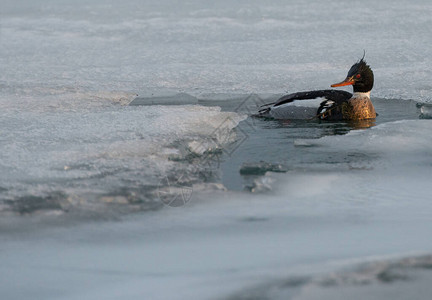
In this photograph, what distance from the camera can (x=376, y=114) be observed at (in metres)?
6.12

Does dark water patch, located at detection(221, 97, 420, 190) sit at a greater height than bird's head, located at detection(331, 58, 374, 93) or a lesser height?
lesser

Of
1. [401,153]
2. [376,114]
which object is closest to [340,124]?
[376,114]

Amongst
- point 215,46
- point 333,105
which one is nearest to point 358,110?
point 333,105

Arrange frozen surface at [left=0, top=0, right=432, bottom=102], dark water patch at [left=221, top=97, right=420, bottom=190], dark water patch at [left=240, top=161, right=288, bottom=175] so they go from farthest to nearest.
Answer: frozen surface at [left=0, top=0, right=432, bottom=102], dark water patch at [left=221, top=97, right=420, bottom=190], dark water patch at [left=240, top=161, right=288, bottom=175]

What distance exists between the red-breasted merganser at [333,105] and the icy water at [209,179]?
0.18 metres

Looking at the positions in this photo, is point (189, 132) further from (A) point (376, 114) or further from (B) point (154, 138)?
(A) point (376, 114)

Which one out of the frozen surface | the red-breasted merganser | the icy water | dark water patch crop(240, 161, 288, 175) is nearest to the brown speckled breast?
the red-breasted merganser

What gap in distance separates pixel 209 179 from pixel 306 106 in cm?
242

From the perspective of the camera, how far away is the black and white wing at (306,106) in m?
6.00

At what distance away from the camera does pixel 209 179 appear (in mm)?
3822

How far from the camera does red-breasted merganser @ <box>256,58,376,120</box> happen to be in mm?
6004

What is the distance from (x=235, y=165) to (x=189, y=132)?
78 cm

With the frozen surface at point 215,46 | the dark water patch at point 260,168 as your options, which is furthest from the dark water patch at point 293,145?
the frozen surface at point 215,46

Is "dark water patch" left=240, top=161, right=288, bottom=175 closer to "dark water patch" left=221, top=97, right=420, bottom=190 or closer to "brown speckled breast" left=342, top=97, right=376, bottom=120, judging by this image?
"dark water patch" left=221, top=97, right=420, bottom=190
